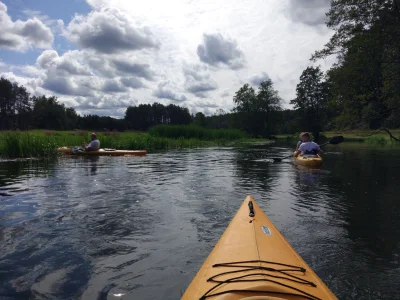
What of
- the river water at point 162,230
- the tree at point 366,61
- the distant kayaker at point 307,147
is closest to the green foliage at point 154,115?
the tree at point 366,61

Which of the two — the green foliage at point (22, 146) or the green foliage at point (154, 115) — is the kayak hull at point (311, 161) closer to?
the green foliage at point (22, 146)

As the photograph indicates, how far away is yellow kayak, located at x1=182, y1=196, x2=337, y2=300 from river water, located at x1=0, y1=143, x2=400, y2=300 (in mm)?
747

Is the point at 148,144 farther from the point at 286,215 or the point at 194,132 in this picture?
the point at 286,215

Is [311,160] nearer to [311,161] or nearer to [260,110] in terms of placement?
[311,161]

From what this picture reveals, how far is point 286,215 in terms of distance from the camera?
6.00 metres

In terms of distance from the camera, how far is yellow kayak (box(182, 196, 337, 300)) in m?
2.18

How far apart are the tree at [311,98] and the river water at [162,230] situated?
158 feet

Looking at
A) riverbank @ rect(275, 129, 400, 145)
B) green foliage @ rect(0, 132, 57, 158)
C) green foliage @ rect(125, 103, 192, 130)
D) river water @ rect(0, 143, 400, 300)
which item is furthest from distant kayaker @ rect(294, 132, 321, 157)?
green foliage @ rect(125, 103, 192, 130)

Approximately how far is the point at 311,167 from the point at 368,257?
8821mm

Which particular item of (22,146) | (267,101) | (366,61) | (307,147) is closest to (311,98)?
(267,101)

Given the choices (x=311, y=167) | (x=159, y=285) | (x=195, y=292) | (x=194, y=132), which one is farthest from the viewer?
(x=194, y=132)

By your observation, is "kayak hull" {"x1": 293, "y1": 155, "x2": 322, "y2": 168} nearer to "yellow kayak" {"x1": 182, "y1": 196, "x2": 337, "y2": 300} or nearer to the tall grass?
"yellow kayak" {"x1": 182, "y1": 196, "x2": 337, "y2": 300}

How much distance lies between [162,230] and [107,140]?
1587 cm

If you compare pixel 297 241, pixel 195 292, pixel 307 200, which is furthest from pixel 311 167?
pixel 195 292
